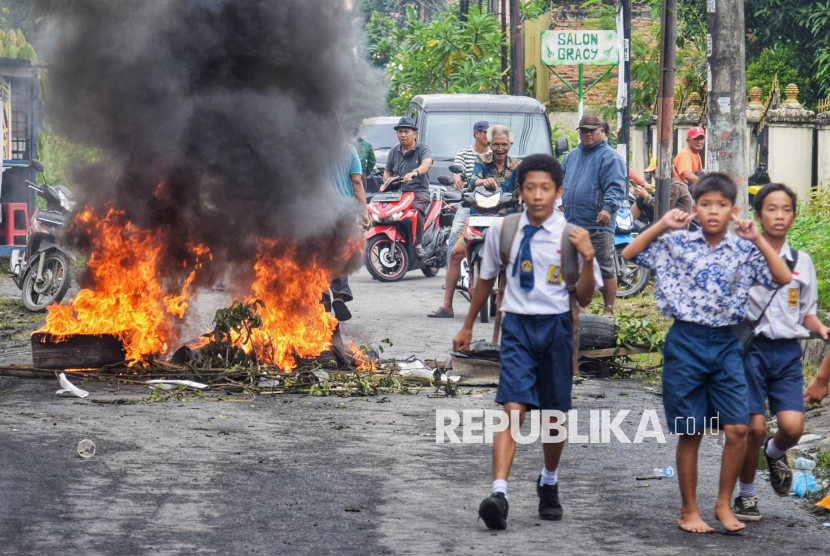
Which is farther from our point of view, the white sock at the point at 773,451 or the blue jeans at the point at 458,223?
the blue jeans at the point at 458,223

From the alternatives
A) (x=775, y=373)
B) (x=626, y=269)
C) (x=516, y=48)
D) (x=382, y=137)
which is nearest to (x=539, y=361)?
(x=775, y=373)

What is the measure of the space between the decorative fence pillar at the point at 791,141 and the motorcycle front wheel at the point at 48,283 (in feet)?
46.8

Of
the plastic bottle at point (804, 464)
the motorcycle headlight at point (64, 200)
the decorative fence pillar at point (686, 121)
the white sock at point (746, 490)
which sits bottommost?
the plastic bottle at point (804, 464)

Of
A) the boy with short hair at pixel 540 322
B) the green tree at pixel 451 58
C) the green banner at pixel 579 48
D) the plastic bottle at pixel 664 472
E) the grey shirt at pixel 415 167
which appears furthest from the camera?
the green tree at pixel 451 58

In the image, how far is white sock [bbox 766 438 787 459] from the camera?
15.8 feet

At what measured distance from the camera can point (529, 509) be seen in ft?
15.5

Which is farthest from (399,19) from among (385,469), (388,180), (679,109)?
(385,469)

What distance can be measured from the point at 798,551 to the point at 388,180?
10.8 m

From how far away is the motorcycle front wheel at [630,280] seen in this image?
12.5m

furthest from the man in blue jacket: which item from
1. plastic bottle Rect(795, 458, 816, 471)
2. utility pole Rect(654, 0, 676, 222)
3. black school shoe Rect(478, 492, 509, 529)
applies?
black school shoe Rect(478, 492, 509, 529)

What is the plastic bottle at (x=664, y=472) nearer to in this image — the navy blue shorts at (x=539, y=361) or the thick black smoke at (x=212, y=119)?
the navy blue shorts at (x=539, y=361)

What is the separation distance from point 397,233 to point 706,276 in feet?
33.5

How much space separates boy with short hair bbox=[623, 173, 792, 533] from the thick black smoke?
4.35m

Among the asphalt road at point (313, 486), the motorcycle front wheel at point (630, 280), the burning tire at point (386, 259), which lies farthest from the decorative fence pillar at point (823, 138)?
the asphalt road at point (313, 486)
